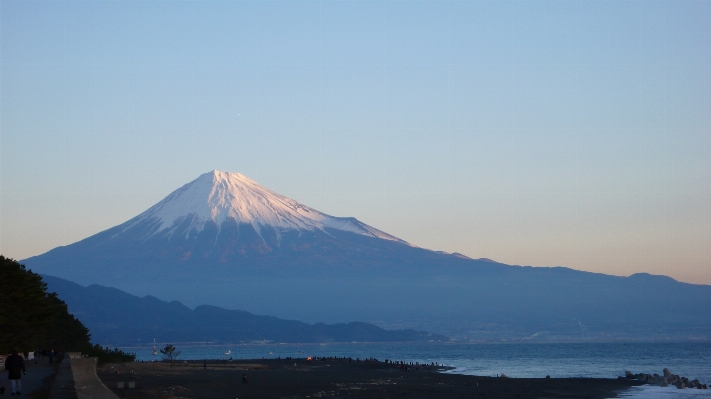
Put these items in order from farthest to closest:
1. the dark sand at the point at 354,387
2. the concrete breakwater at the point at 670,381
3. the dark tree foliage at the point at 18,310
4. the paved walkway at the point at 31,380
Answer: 1. the concrete breakwater at the point at 670,381
2. the dark tree foliage at the point at 18,310
3. the dark sand at the point at 354,387
4. the paved walkway at the point at 31,380

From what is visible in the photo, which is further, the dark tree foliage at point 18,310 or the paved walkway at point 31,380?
the dark tree foliage at point 18,310

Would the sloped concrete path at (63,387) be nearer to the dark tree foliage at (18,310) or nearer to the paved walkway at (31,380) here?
the paved walkway at (31,380)

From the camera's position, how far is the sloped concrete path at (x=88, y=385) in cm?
2905

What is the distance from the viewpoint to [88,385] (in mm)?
33156

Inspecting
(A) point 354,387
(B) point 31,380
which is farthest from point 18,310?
(A) point 354,387

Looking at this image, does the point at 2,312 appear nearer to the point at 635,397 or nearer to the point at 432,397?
the point at 432,397

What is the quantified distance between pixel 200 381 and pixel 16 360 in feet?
80.9

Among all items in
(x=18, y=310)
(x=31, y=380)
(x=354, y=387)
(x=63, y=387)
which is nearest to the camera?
(x=63, y=387)

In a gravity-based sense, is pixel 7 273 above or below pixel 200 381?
above

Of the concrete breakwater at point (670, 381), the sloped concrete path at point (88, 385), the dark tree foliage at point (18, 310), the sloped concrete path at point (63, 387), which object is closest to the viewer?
the sloped concrete path at point (88, 385)

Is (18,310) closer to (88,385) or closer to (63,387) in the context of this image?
(88,385)

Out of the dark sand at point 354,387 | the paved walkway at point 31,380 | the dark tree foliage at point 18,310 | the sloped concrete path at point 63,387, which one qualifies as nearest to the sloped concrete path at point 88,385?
the sloped concrete path at point 63,387

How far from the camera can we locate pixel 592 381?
68875mm

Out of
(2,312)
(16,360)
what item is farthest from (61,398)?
(2,312)
